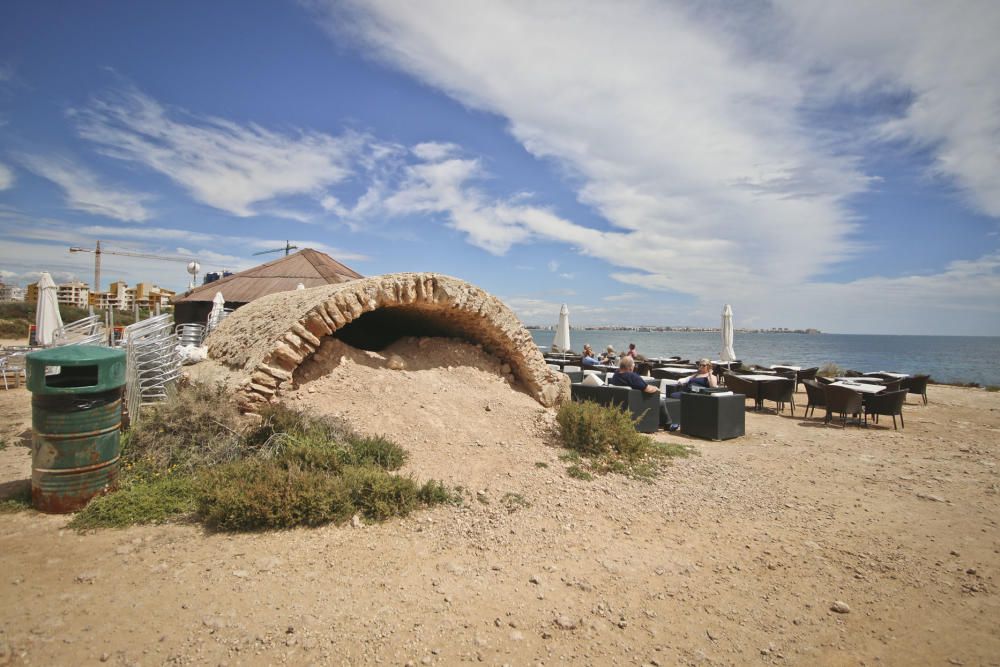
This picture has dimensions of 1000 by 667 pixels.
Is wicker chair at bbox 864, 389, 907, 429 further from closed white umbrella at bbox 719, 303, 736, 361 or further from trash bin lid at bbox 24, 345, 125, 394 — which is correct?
trash bin lid at bbox 24, 345, 125, 394

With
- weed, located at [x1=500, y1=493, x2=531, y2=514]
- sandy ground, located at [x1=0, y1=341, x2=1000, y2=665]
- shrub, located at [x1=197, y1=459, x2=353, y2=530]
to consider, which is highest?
shrub, located at [x1=197, y1=459, x2=353, y2=530]

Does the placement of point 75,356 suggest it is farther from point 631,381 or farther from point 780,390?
point 780,390

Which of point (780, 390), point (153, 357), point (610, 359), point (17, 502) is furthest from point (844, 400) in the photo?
point (153, 357)

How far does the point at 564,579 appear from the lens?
138 inches

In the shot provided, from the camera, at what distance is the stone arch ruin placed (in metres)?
5.96

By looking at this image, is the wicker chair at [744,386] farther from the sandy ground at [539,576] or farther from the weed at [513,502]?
the weed at [513,502]

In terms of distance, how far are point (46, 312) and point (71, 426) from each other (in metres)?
9.47

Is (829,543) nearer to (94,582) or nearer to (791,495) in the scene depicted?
(791,495)

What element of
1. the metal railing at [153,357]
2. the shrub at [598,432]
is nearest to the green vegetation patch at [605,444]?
the shrub at [598,432]

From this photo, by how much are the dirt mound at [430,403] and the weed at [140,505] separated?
1.47 meters

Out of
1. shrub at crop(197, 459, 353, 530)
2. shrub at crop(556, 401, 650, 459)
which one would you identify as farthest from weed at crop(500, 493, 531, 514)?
shrub at crop(556, 401, 650, 459)

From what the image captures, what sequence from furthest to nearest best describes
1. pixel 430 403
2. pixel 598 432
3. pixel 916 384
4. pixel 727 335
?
pixel 727 335 < pixel 916 384 < pixel 430 403 < pixel 598 432

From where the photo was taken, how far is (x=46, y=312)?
433 inches

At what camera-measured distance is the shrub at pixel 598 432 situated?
6.16m
